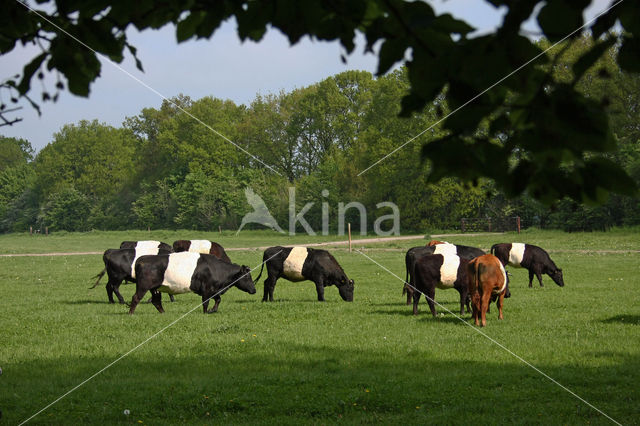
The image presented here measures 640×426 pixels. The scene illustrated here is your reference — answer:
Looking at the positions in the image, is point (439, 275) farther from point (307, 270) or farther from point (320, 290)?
point (307, 270)

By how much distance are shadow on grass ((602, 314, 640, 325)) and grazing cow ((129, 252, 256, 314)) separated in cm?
811

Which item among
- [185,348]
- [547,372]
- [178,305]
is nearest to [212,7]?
[547,372]

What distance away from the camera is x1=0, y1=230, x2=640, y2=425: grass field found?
7.29m

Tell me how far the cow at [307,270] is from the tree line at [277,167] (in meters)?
16.7

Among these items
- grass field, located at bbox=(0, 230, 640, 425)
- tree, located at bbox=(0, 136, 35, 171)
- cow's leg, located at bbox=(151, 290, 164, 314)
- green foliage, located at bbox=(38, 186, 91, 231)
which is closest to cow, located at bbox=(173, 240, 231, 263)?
grass field, located at bbox=(0, 230, 640, 425)

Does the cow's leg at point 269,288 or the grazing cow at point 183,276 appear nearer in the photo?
the grazing cow at point 183,276

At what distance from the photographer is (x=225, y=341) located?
1126 centimetres

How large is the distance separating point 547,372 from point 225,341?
5102 mm

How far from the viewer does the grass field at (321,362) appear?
287 inches

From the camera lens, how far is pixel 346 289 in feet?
57.8

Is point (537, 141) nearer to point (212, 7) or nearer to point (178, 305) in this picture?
point (212, 7)

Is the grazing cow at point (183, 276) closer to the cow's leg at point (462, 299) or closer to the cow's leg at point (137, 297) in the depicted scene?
the cow's leg at point (137, 297)

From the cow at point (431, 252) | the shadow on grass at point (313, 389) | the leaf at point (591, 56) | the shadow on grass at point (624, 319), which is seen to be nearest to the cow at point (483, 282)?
the shadow on grass at point (624, 319)

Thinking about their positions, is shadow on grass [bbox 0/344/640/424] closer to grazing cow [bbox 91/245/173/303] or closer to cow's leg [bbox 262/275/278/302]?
cow's leg [bbox 262/275/278/302]
